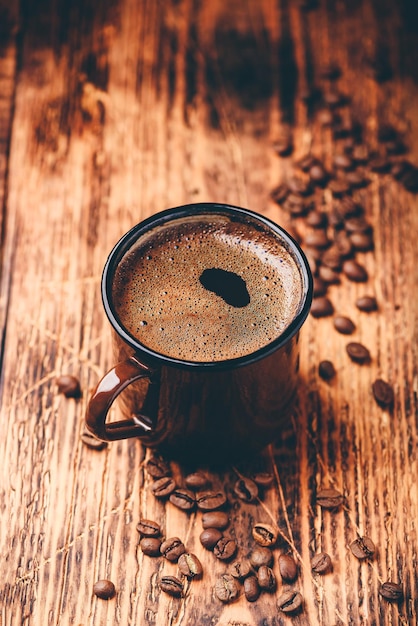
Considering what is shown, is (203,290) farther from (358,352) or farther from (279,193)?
(279,193)

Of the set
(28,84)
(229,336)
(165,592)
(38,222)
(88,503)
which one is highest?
(28,84)

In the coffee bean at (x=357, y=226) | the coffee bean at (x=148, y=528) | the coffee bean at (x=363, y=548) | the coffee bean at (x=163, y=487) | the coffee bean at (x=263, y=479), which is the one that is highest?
the coffee bean at (x=357, y=226)

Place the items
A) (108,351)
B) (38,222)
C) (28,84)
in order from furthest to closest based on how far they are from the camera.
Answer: (28,84) < (38,222) < (108,351)

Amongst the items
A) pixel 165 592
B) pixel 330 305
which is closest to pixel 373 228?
pixel 330 305

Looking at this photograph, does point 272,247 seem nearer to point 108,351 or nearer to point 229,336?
point 229,336

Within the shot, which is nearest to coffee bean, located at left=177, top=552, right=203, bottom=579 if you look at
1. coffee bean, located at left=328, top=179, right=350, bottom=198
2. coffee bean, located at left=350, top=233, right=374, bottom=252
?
coffee bean, located at left=350, top=233, right=374, bottom=252

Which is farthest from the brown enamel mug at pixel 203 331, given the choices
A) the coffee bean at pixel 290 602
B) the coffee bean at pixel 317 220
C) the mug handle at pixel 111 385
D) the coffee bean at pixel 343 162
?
the coffee bean at pixel 343 162

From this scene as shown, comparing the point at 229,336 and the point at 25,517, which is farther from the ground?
the point at 229,336

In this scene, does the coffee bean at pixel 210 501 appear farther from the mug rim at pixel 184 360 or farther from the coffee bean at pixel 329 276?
the coffee bean at pixel 329 276

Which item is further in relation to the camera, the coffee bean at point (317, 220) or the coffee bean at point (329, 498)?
the coffee bean at point (317, 220)
